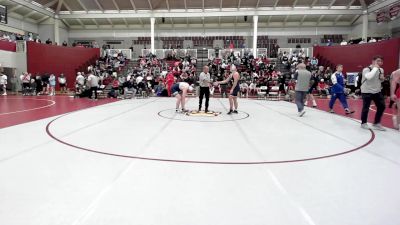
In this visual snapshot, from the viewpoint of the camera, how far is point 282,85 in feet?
59.6

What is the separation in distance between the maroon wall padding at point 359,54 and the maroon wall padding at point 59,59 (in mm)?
19290

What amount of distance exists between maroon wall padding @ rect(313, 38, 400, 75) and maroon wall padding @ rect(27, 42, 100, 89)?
19290 mm

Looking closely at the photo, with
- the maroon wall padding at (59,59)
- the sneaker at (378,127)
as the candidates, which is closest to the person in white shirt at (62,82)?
the maroon wall padding at (59,59)

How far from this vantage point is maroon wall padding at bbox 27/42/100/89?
22219 millimetres

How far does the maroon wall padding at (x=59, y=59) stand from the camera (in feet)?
72.9

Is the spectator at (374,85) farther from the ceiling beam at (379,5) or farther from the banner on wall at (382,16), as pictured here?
the banner on wall at (382,16)

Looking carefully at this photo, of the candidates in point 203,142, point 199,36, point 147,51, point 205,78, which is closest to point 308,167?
point 203,142

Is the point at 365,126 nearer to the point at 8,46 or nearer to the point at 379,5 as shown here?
the point at 379,5

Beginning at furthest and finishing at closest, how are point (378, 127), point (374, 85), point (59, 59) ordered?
1. point (59, 59)
2. point (378, 127)
3. point (374, 85)

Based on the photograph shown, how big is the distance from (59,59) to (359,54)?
22.9 metres

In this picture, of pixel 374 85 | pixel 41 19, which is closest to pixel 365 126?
pixel 374 85

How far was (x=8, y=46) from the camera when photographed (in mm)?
20891

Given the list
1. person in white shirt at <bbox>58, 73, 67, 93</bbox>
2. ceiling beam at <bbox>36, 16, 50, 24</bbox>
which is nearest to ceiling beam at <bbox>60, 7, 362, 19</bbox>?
ceiling beam at <bbox>36, 16, 50, 24</bbox>

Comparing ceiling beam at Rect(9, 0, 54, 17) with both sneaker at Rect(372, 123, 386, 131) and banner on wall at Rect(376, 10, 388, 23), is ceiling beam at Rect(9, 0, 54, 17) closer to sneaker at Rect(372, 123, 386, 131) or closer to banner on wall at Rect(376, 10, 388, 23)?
sneaker at Rect(372, 123, 386, 131)
